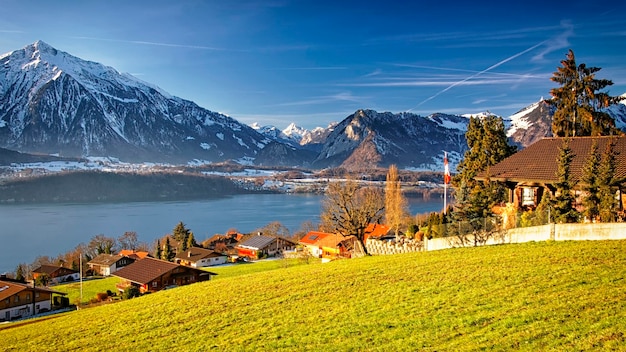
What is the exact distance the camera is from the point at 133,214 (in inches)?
4333

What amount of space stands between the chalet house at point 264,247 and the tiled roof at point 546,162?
3898 centimetres

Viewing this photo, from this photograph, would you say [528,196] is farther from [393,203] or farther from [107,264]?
[107,264]

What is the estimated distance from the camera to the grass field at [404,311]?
26.3 ft

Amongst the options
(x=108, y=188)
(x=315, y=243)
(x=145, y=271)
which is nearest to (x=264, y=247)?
(x=315, y=243)

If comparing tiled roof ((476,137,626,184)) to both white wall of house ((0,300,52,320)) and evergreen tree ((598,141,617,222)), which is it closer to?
evergreen tree ((598,141,617,222))

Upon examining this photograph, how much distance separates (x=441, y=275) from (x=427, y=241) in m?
7.76

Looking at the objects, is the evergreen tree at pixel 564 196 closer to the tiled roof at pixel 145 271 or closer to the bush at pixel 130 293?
the bush at pixel 130 293

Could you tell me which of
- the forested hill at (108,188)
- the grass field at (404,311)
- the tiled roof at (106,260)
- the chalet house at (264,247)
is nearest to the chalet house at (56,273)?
the tiled roof at (106,260)

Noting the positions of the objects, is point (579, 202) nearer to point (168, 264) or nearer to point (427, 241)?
point (427, 241)

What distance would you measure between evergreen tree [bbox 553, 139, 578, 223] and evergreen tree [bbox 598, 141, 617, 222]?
1.02 m

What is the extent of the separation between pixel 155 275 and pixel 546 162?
28589 mm

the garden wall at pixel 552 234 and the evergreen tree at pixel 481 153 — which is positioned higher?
the evergreen tree at pixel 481 153

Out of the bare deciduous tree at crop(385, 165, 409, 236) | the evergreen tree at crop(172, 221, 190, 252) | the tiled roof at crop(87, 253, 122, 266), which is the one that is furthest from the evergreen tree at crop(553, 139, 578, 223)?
the evergreen tree at crop(172, 221, 190, 252)

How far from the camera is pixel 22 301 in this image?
35.4 metres
